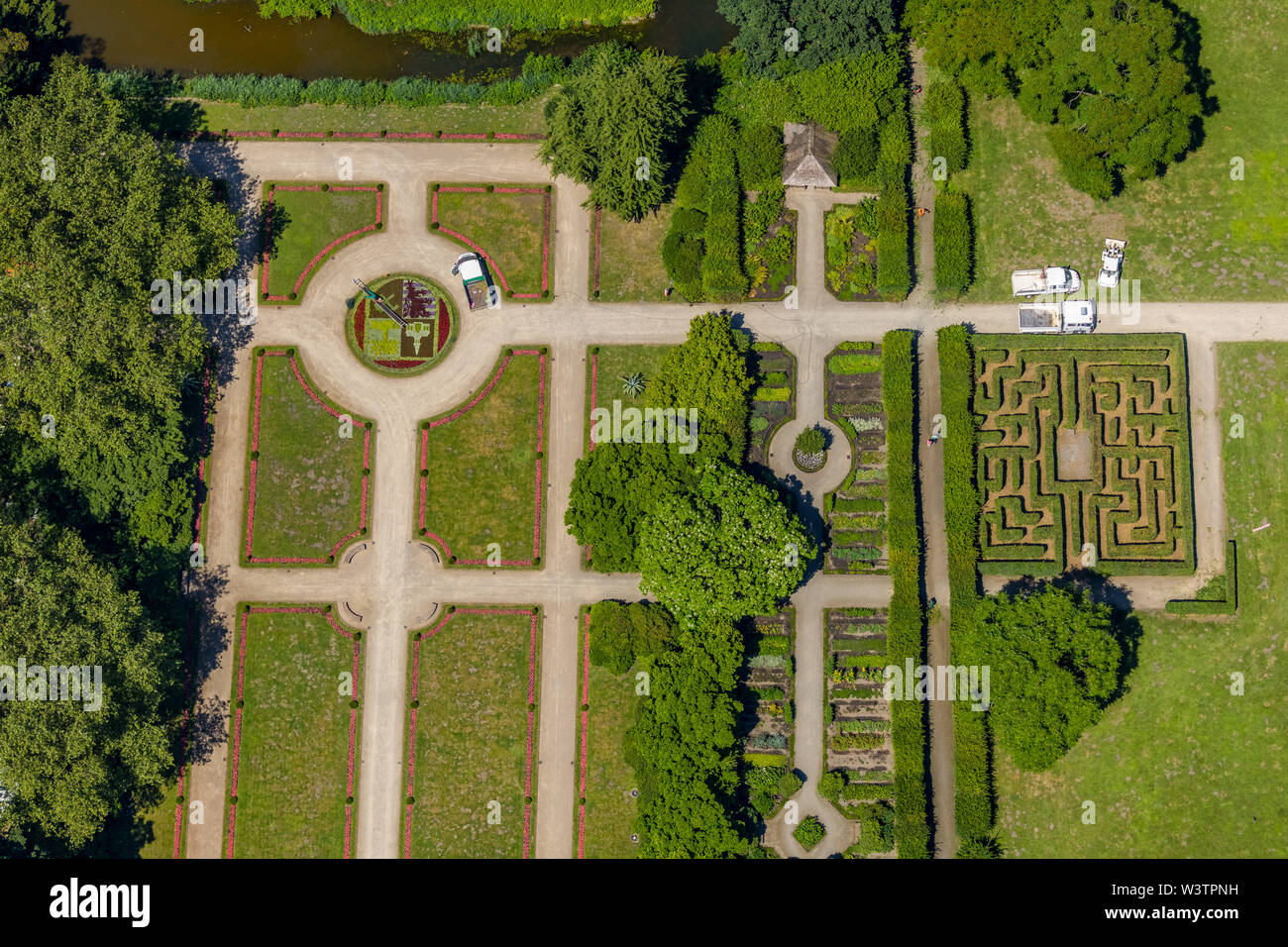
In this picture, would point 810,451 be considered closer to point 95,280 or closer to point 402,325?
point 402,325

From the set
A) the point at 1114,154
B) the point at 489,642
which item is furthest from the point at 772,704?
the point at 1114,154

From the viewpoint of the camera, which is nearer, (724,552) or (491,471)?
(724,552)

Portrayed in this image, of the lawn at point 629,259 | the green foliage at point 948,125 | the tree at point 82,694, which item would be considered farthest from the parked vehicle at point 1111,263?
the tree at point 82,694

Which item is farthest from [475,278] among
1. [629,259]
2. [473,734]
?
[473,734]

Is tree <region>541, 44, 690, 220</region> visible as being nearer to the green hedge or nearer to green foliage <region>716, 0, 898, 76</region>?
green foliage <region>716, 0, 898, 76</region>
